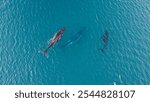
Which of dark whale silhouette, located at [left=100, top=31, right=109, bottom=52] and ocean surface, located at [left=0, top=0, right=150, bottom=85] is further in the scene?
dark whale silhouette, located at [left=100, top=31, right=109, bottom=52]

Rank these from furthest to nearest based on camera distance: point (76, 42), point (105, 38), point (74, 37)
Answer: point (105, 38)
point (74, 37)
point (76, 42)

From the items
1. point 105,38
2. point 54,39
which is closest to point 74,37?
point 54,39

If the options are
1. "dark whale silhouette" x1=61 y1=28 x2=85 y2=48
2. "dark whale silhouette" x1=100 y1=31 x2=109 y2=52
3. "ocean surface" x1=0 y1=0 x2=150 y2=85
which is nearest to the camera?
"ocean surface" x1=0 y1=0 x2=150 y2=85

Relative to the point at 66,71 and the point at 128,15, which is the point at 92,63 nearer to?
the point at 66,71

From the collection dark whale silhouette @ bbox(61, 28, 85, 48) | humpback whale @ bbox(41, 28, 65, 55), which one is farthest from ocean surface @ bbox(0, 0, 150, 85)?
humpback whale @ bbox(41, 28, 65, 55)

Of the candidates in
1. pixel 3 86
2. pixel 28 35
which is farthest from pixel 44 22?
pixel 3 86

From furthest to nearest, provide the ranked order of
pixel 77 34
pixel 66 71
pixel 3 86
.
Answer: pixel 77 34, pixel 66 71, pixel 3 86

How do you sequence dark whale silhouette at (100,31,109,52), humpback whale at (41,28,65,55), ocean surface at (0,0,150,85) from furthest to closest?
dark whale silhouette at (100,31,109,52)
humpback whale at (41,28,65,55)
ocean surface at (0,0,150,85)

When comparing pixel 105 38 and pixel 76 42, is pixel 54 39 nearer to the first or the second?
pixel 76 42

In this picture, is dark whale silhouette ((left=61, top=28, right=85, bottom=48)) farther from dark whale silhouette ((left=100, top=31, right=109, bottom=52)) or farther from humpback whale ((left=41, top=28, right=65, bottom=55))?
dark whale silhouette ((left=100, top=31, right=109, bottom=52))
